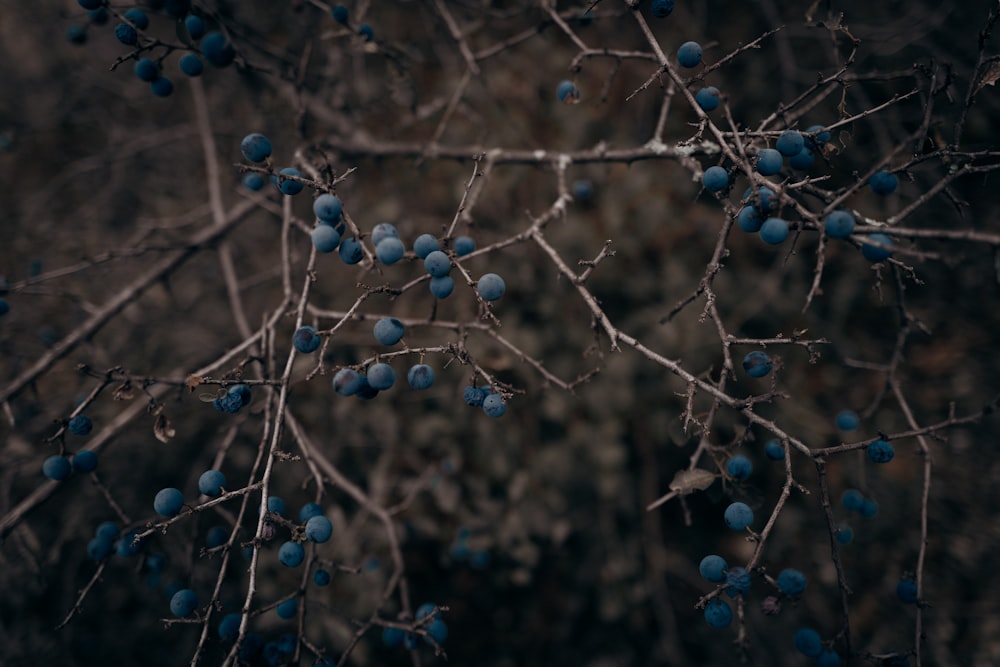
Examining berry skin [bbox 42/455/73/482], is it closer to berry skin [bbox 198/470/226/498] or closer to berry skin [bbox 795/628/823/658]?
berry skin [bbox 198/470/226/498]

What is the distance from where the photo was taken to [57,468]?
1.68 meters

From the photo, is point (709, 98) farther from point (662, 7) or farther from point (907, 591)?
point (907, 591)

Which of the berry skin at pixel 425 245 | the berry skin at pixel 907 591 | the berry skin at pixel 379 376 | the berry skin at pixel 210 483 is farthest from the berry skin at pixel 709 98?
the berry skin at pixel 210 483

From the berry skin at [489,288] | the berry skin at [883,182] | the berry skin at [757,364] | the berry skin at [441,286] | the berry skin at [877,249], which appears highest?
the berry skin at [883,182]

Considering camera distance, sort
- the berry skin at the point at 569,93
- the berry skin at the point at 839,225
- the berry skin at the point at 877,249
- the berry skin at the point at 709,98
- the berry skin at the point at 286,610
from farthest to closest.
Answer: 1. the berry skin at the point at 569,93
2. the berry skin at the point at 286,610
3. the berry skin at the point at 709,98
4. the berry skin at the point at 877,249
5. the berry skin at the point at 839,225

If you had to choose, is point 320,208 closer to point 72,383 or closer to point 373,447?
point 373,447

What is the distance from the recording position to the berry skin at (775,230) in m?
1.36

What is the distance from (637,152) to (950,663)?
277cm

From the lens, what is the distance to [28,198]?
3.71 m

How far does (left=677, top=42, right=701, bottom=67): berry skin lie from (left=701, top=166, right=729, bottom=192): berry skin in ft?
1.36

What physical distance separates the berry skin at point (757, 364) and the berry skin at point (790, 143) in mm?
542

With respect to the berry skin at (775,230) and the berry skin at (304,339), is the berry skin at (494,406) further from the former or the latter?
the berry skin at (775,230)

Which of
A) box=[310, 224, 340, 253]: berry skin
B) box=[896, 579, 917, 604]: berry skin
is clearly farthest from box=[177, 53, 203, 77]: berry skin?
box=[896, 579, 917, 604]: berry skin

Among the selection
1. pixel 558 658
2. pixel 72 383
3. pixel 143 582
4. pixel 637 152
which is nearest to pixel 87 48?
pixel 72 383
